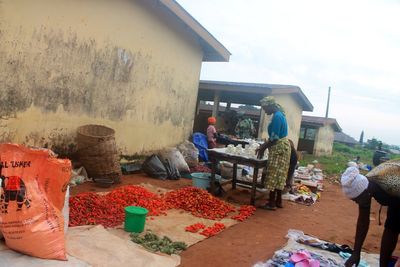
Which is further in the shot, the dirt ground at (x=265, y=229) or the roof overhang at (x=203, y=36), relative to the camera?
the roof overhang at (x=203, y=36)

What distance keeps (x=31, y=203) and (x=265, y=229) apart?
354cm

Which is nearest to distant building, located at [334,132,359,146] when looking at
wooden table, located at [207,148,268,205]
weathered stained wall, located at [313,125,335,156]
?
weathered stained wall, located at [313,125,335,156]

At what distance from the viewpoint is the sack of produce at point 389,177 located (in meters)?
3.32

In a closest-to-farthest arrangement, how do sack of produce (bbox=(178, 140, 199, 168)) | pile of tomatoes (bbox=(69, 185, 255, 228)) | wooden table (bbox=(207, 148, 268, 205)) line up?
pile of tomatoes (bbox=(69, 185, 255, 228))
wooden table (bbox=(207, 148, 268, 205))
sack of produce (bbox=(178, 140, 199, 168))

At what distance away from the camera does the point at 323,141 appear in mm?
24906

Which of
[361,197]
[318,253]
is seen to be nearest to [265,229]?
[318,253]

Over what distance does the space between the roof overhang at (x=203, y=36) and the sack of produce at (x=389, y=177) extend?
641 cm

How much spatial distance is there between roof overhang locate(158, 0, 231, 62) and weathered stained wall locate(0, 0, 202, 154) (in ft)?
1.17

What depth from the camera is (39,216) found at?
308cm

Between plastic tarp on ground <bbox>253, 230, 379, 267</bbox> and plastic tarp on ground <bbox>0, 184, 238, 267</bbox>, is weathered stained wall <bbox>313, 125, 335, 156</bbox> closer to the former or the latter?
plastic tarp on ground <bbox>253, 230, 379, 267</bbox>

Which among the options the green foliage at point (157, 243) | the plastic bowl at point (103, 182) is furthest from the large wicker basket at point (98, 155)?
the green foliage at point (157, 243)

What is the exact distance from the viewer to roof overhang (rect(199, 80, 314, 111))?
13.5 metres

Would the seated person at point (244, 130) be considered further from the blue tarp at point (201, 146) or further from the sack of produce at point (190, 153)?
the sack of produce at point (190, 153)

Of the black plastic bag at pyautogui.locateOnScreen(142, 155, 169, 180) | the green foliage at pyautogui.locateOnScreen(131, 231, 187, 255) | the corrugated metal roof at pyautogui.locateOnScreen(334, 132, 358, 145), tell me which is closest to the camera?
the green foliage at pyautogui.locateOnScreen(131, 231, 187, 255)
